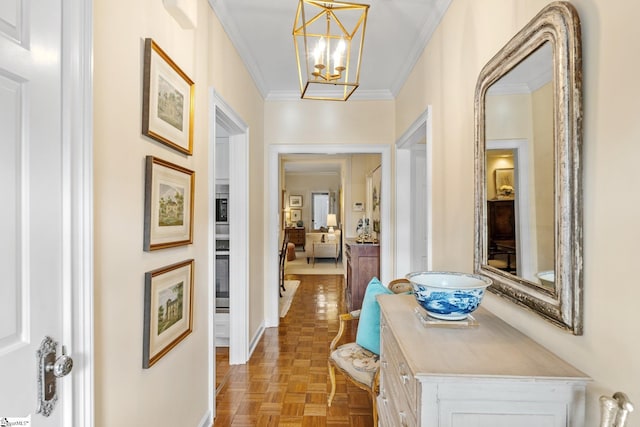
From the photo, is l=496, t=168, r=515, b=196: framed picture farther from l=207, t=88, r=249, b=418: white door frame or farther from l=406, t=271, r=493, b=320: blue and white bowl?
l=207, t=88, r=249, b=418: white door frame

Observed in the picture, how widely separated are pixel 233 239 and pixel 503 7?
252cm

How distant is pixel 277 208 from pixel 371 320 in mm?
2168

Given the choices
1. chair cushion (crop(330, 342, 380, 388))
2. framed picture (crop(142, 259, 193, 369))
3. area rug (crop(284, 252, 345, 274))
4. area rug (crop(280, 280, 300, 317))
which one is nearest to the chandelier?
framed picture (crop(142, 259, 193, 369))

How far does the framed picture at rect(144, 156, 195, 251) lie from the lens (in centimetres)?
144

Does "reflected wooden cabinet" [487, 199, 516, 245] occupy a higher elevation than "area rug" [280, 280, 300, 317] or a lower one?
higher

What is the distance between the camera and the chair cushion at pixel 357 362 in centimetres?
214

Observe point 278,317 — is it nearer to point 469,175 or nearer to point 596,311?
point 469,175

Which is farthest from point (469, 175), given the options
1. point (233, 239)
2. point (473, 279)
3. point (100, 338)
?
point (233, 239)

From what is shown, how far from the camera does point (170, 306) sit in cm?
166

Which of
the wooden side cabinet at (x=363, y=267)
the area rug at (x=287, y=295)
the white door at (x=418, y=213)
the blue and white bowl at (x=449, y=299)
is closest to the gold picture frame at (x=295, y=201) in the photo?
the area rug at (x=287, y=295)

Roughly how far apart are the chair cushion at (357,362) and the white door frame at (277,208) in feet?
5.92

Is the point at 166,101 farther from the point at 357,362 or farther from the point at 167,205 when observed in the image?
the point at 357,362

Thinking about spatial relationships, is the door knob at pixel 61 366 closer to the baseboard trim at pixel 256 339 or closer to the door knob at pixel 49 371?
the door knob at pixel 49 371

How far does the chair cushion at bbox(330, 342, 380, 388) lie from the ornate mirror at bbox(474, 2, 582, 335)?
3.01ft
